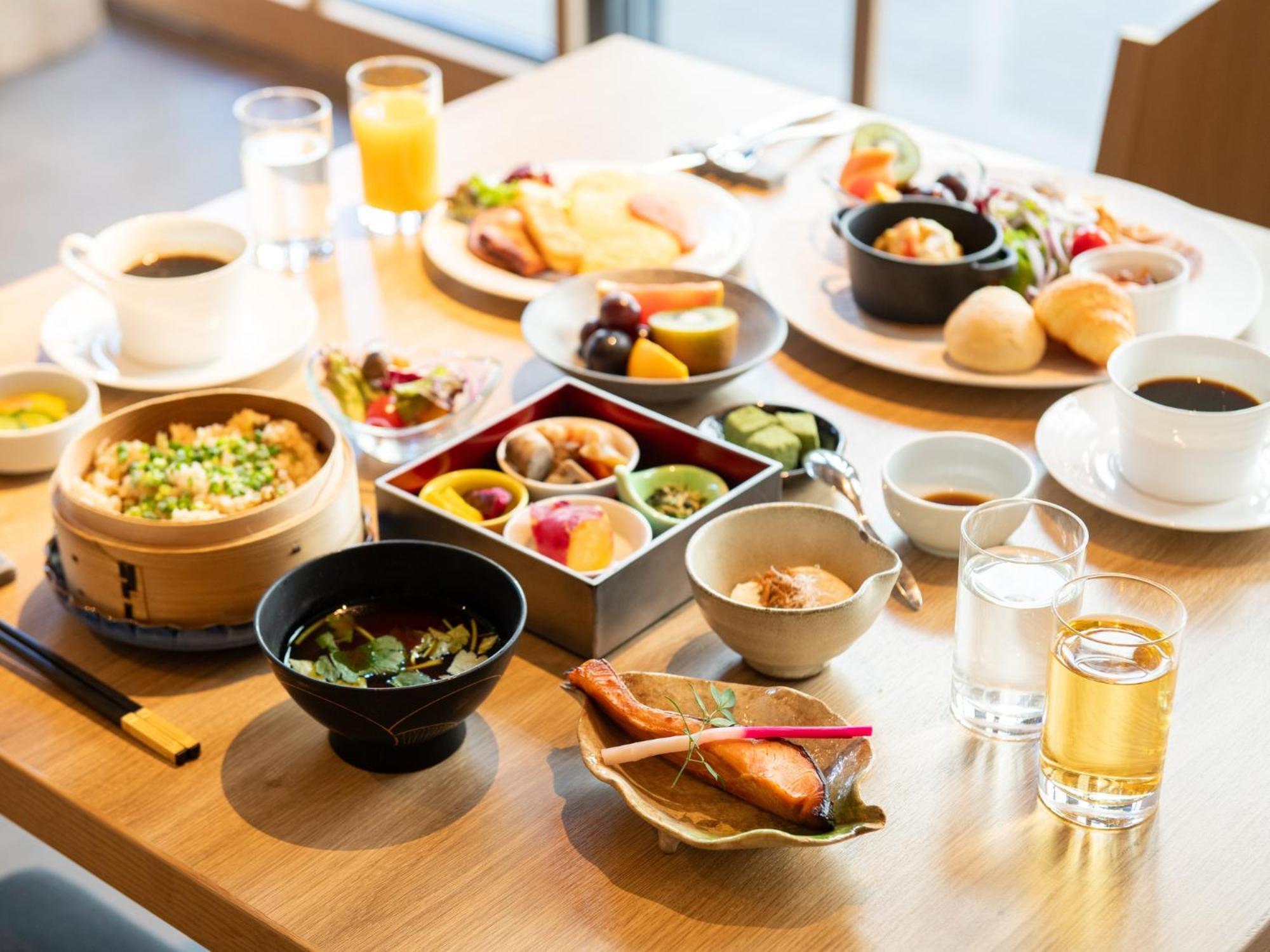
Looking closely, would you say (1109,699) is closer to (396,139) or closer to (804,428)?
(804,428)

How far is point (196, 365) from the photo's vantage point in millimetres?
1766

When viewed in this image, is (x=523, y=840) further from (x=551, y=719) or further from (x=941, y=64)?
(x=941, y=64)

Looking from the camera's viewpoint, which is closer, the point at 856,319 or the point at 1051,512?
the point at 1051,512

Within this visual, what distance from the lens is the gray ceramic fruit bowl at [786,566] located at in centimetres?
123

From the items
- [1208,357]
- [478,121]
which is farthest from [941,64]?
[1208,357]

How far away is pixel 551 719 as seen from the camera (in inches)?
49.4

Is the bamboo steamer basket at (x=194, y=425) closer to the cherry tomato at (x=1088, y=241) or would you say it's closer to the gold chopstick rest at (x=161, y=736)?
the gold chopstick rest at (x=161, y=736)

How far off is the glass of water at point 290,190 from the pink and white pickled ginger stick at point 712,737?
113cm

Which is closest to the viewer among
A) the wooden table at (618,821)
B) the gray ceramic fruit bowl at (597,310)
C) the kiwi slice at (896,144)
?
the wooden table at (618,821)

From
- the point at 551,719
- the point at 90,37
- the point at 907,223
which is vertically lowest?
the point at 90,37

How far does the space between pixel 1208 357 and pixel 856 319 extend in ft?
1.63

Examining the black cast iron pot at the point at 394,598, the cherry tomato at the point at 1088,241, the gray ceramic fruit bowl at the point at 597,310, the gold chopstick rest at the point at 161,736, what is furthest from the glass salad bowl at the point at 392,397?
the cherry tomato at the point at 1088,241

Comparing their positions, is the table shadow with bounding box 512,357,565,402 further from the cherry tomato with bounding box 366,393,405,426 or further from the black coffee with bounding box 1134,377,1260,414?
the black coffee with bounding box 1134,377,1260,414

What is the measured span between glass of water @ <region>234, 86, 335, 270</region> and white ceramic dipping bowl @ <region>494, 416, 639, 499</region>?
2.13 ft
